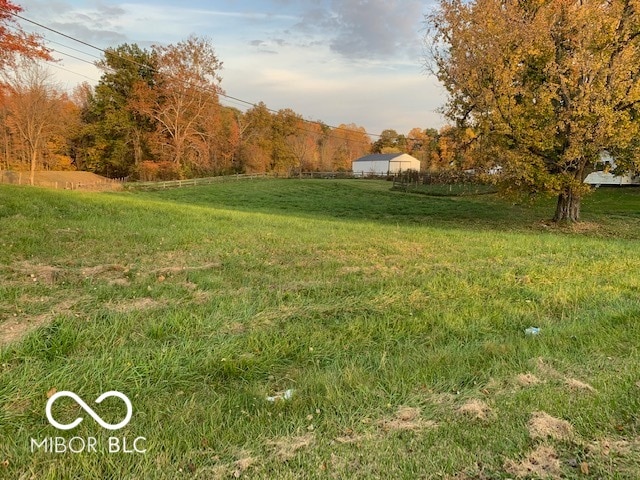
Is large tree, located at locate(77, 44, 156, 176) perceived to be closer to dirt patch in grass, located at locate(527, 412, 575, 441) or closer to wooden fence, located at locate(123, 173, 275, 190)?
wooden fence, located at locate(123, 173, 275, 190)

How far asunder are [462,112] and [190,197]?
70.7 ft

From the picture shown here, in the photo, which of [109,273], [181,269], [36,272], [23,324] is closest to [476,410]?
[23,324]

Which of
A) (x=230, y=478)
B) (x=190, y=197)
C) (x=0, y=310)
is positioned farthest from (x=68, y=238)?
(x=190, y=197)

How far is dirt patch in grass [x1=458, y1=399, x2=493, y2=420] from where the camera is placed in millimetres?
2758

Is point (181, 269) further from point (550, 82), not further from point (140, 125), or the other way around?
point (140, 125)

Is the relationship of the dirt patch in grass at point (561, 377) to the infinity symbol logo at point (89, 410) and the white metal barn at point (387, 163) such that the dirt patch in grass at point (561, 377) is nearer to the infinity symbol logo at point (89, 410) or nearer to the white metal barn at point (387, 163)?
the infinity symbol logo at point (89, 410)

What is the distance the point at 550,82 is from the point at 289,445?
14.3 metres

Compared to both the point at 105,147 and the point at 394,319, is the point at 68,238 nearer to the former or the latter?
the point at 394,319

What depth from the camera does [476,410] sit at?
2.83m

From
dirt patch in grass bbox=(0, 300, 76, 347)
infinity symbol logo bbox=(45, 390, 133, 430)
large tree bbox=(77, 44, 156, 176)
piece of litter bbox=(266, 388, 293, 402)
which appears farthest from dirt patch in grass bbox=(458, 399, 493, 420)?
large tree bbox=(77, 44, 156, 176)

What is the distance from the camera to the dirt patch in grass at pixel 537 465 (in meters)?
2.20

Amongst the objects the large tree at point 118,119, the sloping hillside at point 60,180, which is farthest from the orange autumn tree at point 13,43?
the large tree at point 118,119

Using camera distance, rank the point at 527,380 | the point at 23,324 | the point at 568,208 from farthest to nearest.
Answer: the point at 568,208 → the point at 23,324 → the point at 527,380

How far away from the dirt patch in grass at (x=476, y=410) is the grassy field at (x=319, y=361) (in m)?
0.01
